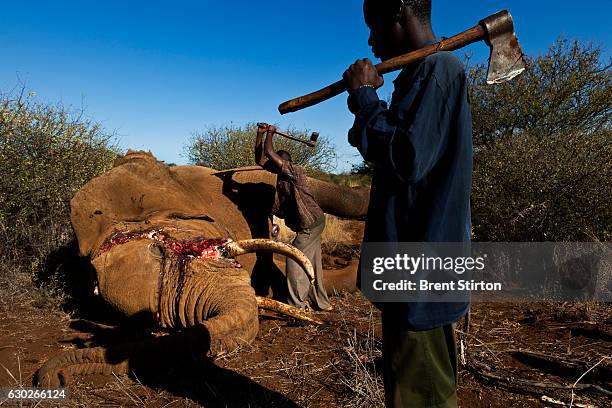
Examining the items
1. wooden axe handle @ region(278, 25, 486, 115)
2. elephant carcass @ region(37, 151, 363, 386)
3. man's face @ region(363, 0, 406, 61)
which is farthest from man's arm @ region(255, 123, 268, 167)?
man's face @ region(363, 0, 406, 61)

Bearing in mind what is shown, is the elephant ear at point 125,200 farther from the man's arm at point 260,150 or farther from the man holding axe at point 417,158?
the man holding axe at point 417,158

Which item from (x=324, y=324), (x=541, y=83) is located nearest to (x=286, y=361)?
(x=324, y=324)

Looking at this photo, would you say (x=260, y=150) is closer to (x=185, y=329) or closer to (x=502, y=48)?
(x=185, y=329)

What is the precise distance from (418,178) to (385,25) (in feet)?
2.25

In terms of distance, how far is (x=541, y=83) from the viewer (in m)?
10.9

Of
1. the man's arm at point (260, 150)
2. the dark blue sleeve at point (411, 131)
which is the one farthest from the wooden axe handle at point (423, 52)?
the man's arm at point (260, 150)

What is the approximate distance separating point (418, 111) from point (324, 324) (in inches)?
154

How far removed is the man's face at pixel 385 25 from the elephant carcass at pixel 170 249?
8.11ft

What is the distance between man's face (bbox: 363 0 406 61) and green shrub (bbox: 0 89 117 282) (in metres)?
6.75

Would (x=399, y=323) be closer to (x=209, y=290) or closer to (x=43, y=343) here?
(x=209, y=290)

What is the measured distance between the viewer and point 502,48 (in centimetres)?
201

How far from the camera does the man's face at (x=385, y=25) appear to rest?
1911mm

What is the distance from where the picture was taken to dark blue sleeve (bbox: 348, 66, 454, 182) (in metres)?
1.65

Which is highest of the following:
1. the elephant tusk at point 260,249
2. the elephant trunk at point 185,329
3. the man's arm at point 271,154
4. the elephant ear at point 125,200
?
the man's arm at point 271,154
